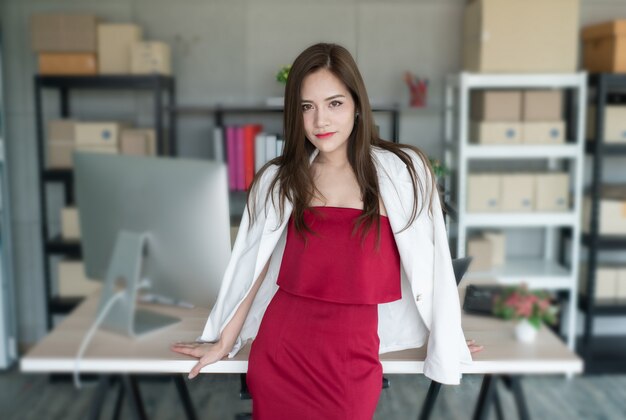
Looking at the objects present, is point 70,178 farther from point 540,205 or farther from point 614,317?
point 614,317

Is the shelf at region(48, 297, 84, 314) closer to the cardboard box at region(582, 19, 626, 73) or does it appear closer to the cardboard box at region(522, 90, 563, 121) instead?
the cardboard box at region(522, 90, 563, 121)

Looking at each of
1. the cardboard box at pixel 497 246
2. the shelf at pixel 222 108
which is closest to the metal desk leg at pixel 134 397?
the shelf at pixel 222 108

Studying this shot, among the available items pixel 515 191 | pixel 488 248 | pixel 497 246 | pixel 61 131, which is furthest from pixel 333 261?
pixel 515 191

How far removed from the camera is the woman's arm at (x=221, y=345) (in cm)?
105

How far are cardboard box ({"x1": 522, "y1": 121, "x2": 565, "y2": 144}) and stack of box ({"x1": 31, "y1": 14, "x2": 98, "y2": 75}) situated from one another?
1264 mm

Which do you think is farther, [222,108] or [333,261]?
[222,108]

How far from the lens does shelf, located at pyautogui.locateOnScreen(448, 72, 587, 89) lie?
2.02 meters

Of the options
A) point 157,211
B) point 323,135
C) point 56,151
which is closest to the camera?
point 157,211

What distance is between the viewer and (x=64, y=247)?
1040 millimetres

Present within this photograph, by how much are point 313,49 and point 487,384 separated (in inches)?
22.7

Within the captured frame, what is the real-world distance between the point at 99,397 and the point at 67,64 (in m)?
1.25

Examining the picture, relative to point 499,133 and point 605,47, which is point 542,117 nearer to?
point 499,133

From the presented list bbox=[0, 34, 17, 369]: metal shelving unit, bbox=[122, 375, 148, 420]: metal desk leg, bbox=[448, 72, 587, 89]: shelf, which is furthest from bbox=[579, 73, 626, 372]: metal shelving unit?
bbox=[0, 34, 17, 369]: metal shelving unit

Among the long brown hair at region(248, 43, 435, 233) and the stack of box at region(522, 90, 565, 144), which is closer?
the long brown hair at region(248, 43, 435, 233)
